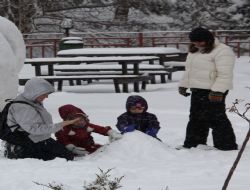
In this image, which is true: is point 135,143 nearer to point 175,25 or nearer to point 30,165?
point 30,165

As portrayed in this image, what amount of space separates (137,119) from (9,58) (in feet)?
5.83

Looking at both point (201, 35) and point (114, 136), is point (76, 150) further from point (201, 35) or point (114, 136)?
point (201, 35)

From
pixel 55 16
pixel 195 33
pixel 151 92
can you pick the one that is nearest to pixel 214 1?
pixel 55 16

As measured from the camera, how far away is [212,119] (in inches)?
278

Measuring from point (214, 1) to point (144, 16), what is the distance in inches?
124

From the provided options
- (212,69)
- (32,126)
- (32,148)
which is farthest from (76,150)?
(212,69)

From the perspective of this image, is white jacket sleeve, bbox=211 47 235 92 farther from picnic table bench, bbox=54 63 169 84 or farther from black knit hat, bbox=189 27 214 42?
picnic table bench, bbox=54 63 169 84

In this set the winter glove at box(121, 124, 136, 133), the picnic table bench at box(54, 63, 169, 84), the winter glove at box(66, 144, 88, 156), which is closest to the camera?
the winter glove at box(66, 144, 88, 156)

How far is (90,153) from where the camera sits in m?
6.80

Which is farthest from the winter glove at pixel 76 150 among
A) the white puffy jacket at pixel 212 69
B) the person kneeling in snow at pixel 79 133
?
the white puffy jacket at pixel 212 69

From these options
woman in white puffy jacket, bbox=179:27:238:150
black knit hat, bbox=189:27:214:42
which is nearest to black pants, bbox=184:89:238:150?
woman in white puffy jacket, bbox=179:27:238:150

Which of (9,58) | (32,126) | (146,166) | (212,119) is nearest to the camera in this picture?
(146,166)

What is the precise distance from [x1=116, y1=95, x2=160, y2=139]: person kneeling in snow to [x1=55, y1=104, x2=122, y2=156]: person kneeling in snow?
0.68ft

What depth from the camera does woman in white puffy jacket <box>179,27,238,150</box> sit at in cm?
684
